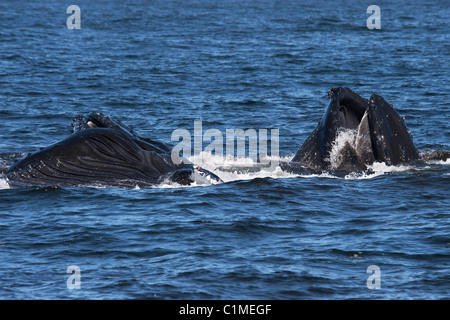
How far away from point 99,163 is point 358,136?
5217mm

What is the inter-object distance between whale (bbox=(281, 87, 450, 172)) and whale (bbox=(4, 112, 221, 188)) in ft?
8.89

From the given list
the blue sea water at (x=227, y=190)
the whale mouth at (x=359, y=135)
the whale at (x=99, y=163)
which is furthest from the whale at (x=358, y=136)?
the whale at (x=99, y=163)

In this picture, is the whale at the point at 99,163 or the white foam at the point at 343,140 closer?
the whale at the point at 99,163

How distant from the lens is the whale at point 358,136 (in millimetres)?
15875

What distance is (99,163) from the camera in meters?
15.3

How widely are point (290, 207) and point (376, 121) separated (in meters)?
2.54

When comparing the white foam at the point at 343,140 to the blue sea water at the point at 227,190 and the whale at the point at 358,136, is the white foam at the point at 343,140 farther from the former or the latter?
the blue sea water at the point at 227,190

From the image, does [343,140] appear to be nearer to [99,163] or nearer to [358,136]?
[358,136]

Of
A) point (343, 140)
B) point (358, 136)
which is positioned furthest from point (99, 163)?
point (358, 136)

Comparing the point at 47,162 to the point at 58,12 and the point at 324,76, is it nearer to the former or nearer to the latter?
the point at 324,76

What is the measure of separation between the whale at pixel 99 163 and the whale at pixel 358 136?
2.71 m

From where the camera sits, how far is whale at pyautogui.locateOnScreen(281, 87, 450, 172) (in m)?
15.9

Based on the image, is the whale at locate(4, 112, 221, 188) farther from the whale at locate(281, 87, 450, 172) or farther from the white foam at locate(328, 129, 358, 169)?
the white foam at locate(328, 129, 358, 169)
